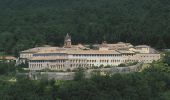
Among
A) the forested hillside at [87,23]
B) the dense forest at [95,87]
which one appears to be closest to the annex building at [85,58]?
A: the dense forest at [95,87]

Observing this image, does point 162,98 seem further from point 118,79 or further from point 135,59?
point 135,59

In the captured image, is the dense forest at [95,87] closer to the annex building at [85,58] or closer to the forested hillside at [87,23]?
the annex building at [85,58]

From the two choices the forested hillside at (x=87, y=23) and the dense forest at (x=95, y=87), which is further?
the forested hillside at (x=87, y=23)

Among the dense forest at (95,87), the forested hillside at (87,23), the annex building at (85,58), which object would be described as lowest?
the dense forest at (95,87)

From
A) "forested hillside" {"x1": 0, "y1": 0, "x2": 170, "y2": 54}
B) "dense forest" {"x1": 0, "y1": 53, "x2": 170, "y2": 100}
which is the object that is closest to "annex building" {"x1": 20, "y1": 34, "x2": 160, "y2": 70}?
"dense forest" {"x1": 0, "y1": 53, "x2": 170, "y2": 100}

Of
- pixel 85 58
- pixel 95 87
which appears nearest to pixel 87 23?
pixel 85 58

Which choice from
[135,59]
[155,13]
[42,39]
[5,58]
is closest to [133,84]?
[135,59]

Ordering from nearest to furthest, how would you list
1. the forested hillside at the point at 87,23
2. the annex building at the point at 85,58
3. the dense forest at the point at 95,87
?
1. the dense forest at the point at 95,87
2. the annex building at the point at 85,58
3. the forested hillside at the point at 87,23

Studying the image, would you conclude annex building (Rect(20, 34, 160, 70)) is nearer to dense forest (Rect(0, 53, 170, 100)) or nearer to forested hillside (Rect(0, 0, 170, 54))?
dense forest (Rect(0, 53, 170, 100))
